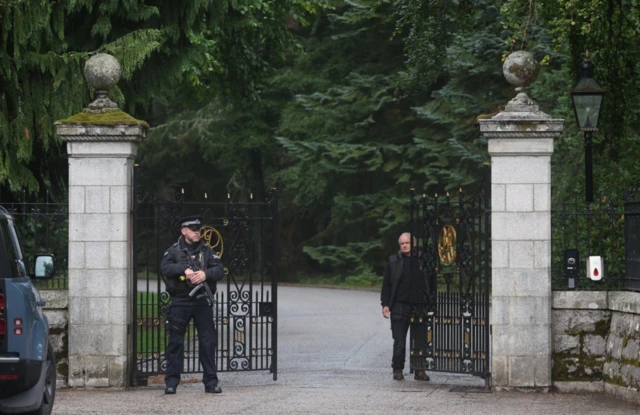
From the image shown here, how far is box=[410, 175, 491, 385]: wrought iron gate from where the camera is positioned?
46.7 ft

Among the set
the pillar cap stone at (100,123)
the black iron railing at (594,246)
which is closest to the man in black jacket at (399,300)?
the black iron railing at (594,246)

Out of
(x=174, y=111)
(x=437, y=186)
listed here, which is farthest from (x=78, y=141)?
(x=174, y=111)

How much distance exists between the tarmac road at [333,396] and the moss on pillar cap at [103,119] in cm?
282

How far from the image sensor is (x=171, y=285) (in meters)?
13.7

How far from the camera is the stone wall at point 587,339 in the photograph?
1350 cm

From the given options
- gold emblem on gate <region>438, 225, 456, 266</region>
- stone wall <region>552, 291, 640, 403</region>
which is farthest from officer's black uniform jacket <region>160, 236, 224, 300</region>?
stone wall <region>552, 291, 640, 403</region>

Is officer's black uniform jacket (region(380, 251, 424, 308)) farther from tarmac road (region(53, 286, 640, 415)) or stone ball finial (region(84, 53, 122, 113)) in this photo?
A: stone ball finial (region(84, 53, 122, 113))

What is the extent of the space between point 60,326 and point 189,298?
155 cm

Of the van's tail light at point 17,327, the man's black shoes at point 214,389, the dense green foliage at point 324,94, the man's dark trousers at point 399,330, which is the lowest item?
the man's black shoes at point 214,389

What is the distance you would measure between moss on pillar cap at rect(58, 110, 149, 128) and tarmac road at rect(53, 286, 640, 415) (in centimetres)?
282

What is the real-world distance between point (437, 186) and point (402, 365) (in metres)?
24.7

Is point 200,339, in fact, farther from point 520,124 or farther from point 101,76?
point 520,124

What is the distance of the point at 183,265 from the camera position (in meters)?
13.6

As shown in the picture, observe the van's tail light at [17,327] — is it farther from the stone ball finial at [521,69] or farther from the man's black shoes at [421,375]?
the stone ball finial at [521,69]
